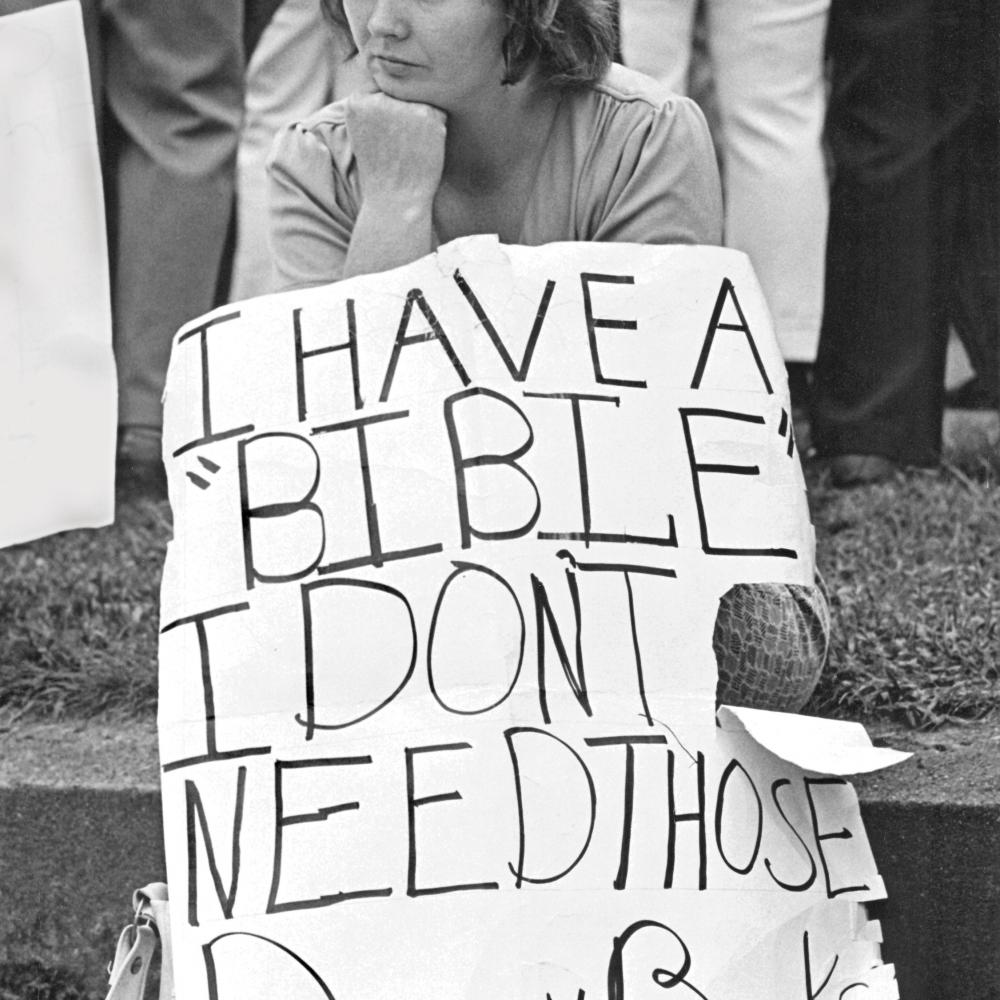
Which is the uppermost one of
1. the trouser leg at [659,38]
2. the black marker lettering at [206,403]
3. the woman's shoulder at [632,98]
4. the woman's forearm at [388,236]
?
the trouser leg at [659,38]

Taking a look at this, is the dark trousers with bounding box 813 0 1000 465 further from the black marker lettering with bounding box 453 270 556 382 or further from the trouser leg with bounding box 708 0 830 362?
the black marker lettering with bounding box 453 270 556 382

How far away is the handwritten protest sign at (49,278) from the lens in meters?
2.97

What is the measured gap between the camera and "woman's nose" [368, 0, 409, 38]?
8.24 feet

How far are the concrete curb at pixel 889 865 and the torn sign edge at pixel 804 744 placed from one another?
330 mm

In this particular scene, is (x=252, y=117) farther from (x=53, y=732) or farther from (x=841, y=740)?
(x=841, y=740)

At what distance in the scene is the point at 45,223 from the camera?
2977mm

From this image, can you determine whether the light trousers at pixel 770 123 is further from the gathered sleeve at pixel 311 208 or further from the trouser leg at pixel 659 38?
the gathered sleeve at pixel 311 208

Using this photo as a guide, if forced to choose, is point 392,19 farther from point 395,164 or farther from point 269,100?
point 269,100

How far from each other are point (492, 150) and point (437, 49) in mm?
160

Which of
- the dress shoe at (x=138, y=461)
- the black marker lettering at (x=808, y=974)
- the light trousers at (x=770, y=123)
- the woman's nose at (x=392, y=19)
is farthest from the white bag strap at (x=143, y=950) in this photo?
the light trousers at (x=770, y=123)

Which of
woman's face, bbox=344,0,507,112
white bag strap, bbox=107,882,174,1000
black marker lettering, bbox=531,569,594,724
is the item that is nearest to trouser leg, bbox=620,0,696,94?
woman's face, bbox=344,0,507,112

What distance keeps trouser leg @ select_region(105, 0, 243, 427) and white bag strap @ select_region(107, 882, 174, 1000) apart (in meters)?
0.97

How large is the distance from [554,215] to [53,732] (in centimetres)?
114

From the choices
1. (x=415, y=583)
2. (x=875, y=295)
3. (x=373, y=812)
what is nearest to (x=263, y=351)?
(x=415, y=583)
